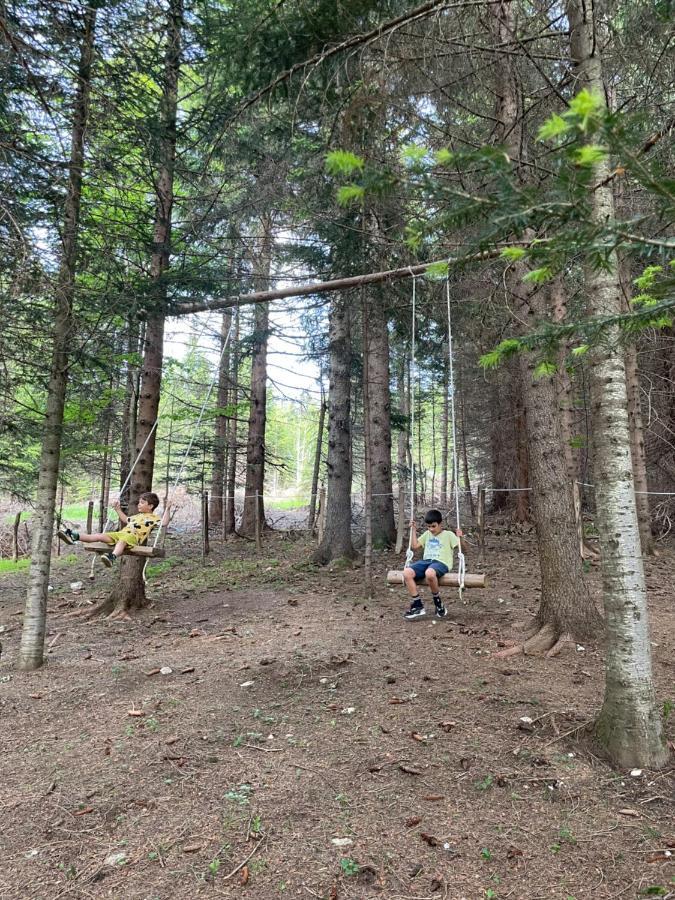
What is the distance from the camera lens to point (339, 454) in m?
9.75

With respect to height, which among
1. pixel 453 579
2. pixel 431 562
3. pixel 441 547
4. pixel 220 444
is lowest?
pixel 453 579

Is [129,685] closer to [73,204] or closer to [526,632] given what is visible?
[526,632]

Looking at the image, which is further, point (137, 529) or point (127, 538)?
point (137, 529)

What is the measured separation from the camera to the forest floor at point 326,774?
2398 millimetres

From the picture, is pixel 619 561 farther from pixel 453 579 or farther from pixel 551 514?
pixel 453 579

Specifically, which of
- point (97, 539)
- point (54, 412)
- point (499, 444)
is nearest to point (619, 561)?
point (54, 412)

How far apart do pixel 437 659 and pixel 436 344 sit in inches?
270

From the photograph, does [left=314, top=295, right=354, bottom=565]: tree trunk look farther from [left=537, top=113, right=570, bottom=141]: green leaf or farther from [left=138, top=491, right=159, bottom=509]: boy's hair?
[left=537, top=113, right=570, bottom=141]: green leaf

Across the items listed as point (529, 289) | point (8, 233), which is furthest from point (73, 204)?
point (529, 289)

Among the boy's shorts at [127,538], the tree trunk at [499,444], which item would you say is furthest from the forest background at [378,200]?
the tree trunk at [499,444]

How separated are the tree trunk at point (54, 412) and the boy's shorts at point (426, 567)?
3.80m

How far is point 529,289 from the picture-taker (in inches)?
201

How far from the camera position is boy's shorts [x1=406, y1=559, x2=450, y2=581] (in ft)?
19.1

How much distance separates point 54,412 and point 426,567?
426cm
